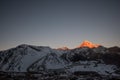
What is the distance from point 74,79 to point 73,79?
93 centimetres

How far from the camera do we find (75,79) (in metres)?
177

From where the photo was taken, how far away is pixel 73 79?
177 metres

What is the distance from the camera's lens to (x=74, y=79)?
177 m

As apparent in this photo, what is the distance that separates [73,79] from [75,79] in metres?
1.84

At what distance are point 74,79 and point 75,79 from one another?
3.00 feet
